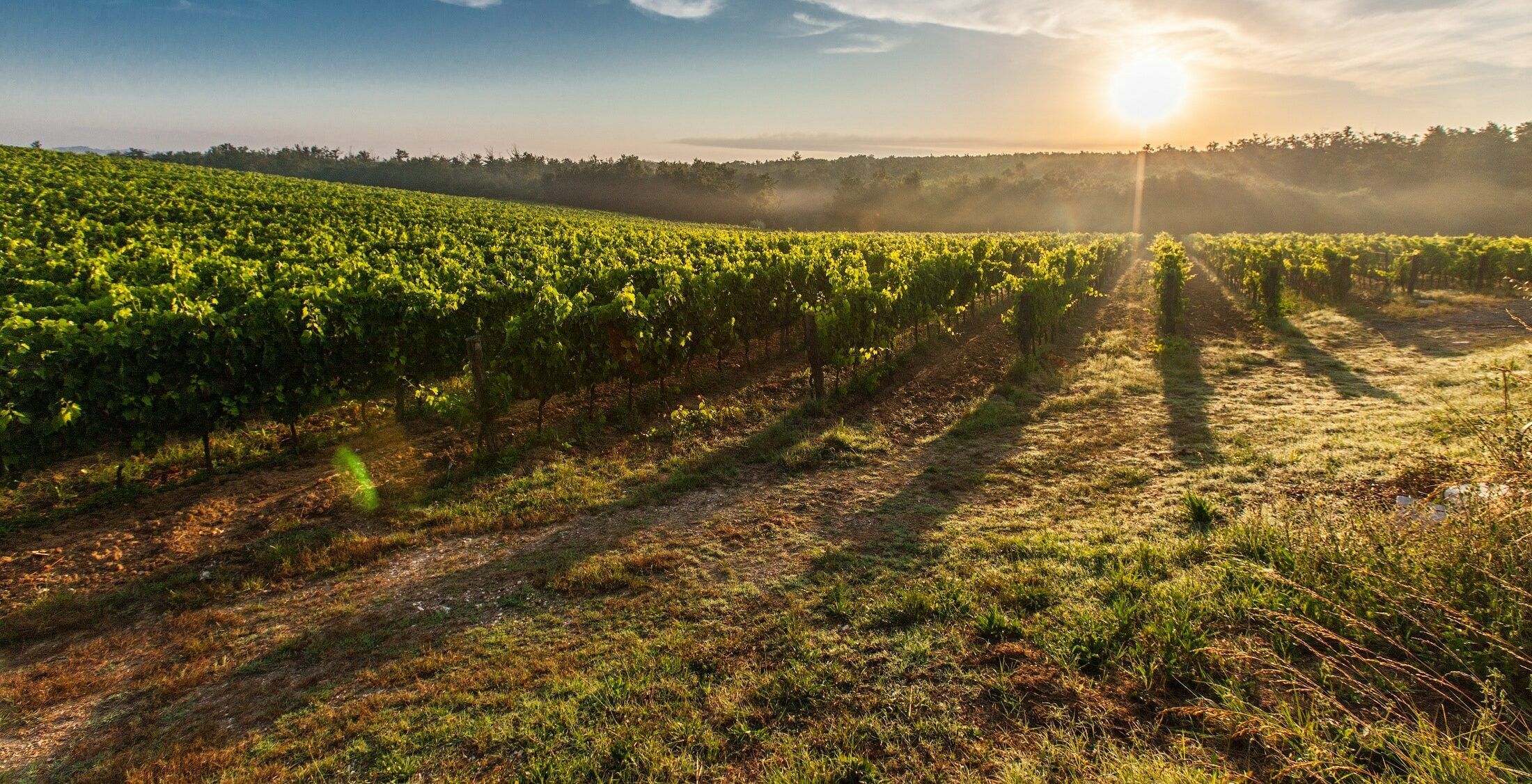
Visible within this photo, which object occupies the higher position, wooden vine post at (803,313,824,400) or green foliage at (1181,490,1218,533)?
wooden vine post at (803,313,824,400)

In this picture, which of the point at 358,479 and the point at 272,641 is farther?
the point at 358,479

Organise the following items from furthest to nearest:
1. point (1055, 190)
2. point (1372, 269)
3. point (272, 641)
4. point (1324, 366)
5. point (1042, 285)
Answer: point (1055, 190)
point (1372, 269)
point (1042, 285)
point (1324, 366)
point (272, 641)

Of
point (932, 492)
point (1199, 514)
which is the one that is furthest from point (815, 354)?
point (1199, 514)

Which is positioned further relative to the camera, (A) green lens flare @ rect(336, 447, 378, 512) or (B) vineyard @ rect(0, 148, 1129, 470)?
(A) green lens flare @ rect(336, 447, 378, 512)

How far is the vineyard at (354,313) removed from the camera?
23.6ft

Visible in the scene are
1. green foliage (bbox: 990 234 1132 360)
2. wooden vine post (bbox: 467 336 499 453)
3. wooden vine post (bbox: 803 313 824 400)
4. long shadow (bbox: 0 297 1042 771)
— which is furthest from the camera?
green foliage (bbox: 990 234 1132 360)

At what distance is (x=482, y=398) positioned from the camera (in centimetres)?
891

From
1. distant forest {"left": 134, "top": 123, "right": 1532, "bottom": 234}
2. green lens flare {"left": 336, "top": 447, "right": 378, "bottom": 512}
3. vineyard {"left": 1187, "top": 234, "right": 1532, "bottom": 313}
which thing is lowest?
green lens flare {"left": 336, "top": 447, "right": 378, "bottom": 512}

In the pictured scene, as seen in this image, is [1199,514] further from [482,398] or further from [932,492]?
[482,398]

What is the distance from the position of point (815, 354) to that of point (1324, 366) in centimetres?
1096

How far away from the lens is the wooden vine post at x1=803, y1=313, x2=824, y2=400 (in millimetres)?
11055

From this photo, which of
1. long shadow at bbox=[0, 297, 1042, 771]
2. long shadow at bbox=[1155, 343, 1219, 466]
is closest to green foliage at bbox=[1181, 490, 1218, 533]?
long shadow at bbox=[1155, 343, 1219, 466]

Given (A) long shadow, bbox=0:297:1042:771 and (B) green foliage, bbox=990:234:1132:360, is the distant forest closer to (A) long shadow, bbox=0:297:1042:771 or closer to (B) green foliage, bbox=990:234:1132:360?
(B) green foliage, bbox=990:234:1132:360

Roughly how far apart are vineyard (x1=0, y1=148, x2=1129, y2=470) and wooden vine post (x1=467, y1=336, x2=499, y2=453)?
80 mm
